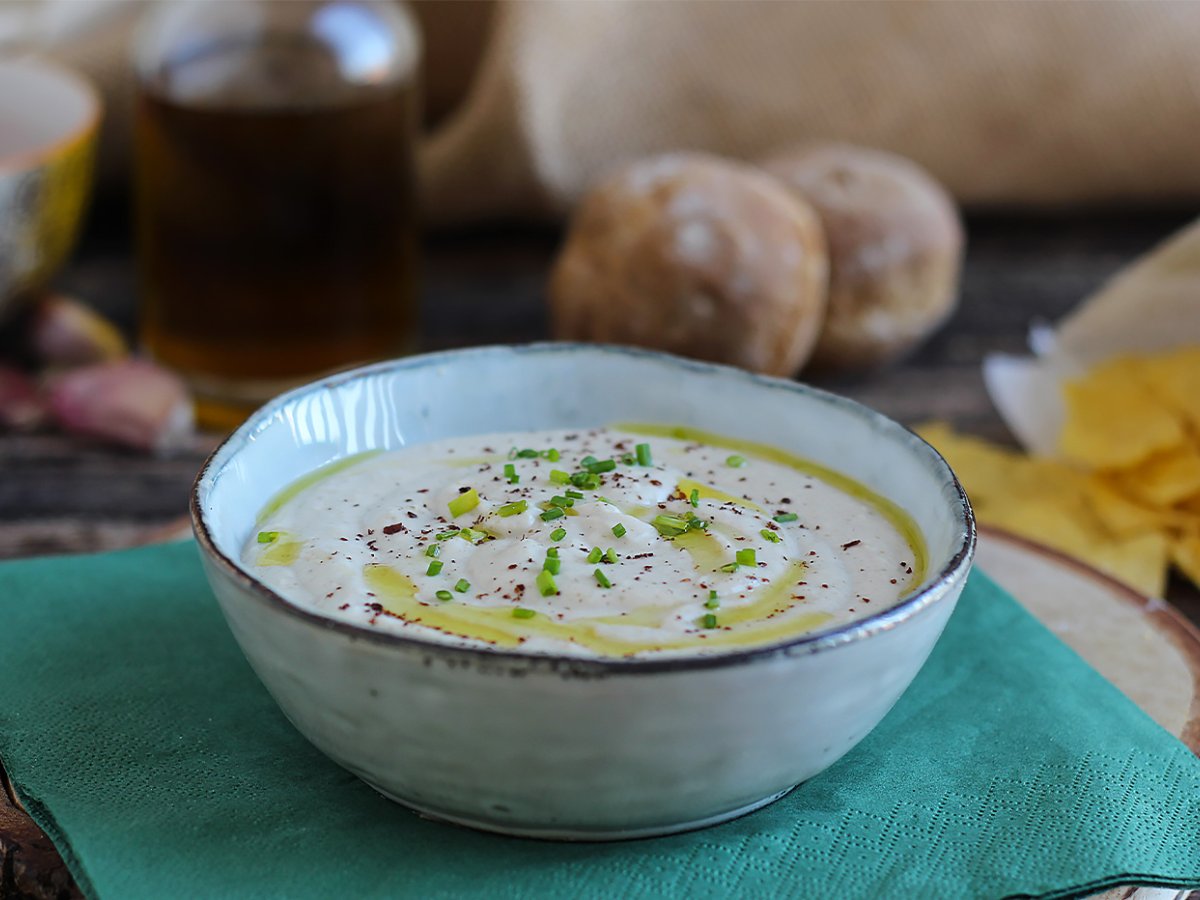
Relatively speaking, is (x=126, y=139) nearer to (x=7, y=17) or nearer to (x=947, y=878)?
(x=7, y=17)

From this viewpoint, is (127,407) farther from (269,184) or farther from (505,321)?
(505,321)

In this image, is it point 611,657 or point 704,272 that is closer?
point 611,657

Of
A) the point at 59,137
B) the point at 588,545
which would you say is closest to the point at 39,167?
→ the point at 59,137

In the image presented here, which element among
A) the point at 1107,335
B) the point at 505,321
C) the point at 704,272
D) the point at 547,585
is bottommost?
the point at 505,321

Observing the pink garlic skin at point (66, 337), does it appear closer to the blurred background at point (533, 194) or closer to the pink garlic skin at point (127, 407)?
the blurred background at point (533, 194)

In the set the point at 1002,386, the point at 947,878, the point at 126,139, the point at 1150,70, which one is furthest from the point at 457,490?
the point at 1150,70

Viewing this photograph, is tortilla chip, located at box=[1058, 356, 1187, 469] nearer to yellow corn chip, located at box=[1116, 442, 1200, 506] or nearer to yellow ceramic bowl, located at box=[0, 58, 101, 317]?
yellow corn chip, located at box=[1116, 442, 1200, 506]

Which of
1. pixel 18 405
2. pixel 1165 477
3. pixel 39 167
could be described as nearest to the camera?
pixel 1165 477

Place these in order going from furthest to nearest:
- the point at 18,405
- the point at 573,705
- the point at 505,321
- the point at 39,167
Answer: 1. the point at 505,321
2. the point at 18,405
3. the point at 39,167
4. the point at 573,705
